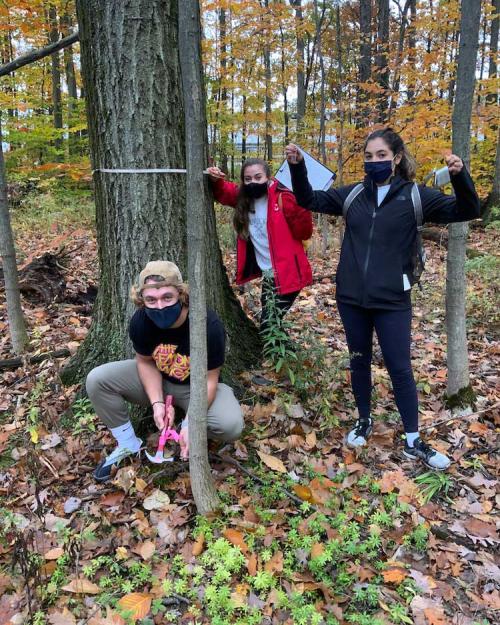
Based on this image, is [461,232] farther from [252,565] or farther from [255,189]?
[252,565]

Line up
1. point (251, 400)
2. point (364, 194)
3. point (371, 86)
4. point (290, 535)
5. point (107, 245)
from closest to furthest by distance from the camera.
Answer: point (290, 535) → point (364, 194) → point (107, 245) → point (251, 400) → point (371, 86)

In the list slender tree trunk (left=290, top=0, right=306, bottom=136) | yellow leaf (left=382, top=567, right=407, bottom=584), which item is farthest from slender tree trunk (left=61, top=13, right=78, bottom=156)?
yellow leaf (left=382, top=567, right=407, bottom=584)

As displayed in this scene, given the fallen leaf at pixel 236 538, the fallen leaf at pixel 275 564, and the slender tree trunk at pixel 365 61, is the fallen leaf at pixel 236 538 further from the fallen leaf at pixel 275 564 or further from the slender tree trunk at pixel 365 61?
the slender tree trunk at pixel 365 61

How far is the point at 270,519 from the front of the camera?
266 cm

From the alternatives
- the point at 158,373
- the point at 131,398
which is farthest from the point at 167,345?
the point at 131,398

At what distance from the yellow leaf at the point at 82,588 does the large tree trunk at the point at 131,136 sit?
1584 millimetres

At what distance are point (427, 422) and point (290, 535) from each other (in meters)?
1.59

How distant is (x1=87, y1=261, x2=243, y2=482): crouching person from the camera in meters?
2.79

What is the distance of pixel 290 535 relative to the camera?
2.52m

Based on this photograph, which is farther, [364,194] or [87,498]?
[364,194]

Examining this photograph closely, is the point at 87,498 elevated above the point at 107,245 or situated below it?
below

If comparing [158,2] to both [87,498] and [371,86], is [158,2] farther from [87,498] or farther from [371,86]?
[371,86]

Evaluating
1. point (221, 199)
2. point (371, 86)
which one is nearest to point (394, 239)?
point (221, 199)

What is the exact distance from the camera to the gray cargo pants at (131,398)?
2893mm
